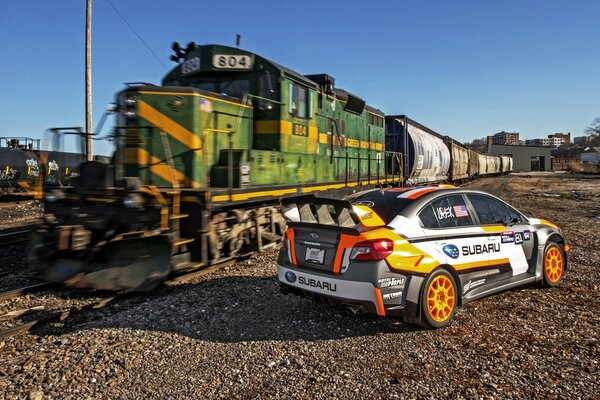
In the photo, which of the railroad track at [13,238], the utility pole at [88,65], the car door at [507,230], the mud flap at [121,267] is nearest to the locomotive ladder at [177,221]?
the mud flap at [121,267]

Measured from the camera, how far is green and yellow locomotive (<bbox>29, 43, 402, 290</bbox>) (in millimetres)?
6000

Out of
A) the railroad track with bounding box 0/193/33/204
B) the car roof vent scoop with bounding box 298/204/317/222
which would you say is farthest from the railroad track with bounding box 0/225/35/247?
the railroad track with bounding box 0/193/33/204

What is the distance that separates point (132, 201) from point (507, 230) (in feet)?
16.1

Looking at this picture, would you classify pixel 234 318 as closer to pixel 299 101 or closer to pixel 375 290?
pixel 375 290

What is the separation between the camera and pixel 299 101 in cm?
880

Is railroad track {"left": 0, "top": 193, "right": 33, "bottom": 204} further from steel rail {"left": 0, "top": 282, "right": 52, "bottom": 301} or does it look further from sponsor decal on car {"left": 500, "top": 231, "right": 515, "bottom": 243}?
sponsor decal on car {"left": 500, "top": 231, "right": 515, "bottom": 243}

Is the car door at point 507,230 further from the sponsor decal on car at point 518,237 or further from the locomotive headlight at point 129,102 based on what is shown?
the locomotive headlight at point 129,102

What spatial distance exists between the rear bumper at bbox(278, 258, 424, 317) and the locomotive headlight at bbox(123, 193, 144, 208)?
3051 millimetres

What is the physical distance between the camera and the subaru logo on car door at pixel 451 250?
447cm

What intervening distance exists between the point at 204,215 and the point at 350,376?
350cm

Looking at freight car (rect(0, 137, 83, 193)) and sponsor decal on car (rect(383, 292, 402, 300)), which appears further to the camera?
freight car (rect(0, 137, 83, 193))

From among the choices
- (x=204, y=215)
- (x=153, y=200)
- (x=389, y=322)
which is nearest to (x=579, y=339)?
(x=389, y=322)

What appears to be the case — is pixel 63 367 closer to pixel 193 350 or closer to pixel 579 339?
pixel 193 350

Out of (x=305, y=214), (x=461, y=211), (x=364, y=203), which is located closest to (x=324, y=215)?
(x=305, y=214)
